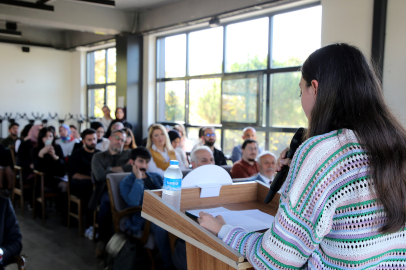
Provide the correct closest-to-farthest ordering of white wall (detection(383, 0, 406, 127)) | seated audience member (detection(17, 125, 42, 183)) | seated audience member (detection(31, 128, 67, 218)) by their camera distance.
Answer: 1. white wall (detection(383, 0, 406, 127))
2. seated audience member (detection(31, 128, 67, 218))
3. seated audience member (detection(17, 125, 42, 183))

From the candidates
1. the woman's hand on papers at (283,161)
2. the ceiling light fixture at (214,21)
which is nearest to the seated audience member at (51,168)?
the ceiling light fixture at (214,21)

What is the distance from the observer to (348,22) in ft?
15.0

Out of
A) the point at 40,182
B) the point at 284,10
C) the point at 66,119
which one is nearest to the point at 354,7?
the point at 284,10

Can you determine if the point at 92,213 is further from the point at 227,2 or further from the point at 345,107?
the point at 227,2

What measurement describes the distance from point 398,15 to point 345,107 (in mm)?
3932

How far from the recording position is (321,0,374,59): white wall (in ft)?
14.4

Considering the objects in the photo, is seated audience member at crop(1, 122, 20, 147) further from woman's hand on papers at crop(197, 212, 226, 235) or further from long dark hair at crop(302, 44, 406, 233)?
long dark hair at crop(302, 44, 406, 233)

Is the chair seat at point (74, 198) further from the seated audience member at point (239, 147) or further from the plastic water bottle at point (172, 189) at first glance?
the plastic water bottle at point (172, 189)

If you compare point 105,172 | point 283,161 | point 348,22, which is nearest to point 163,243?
point 105,172

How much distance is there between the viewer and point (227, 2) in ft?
20.2

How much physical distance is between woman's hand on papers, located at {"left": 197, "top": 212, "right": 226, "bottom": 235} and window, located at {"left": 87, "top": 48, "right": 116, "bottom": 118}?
906 centimetres

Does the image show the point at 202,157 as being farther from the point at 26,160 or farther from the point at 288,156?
the point at 26,160

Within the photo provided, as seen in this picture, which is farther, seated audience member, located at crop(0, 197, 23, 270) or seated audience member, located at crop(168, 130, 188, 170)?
seated audience member, located at crop(168, 130, 188, 170)

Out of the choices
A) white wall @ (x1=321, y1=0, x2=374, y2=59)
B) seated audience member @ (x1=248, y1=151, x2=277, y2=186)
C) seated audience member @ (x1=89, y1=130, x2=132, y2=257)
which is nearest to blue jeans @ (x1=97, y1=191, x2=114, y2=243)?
seated audience member @ (x1=89, y1=130, x2=132, y2=257)
